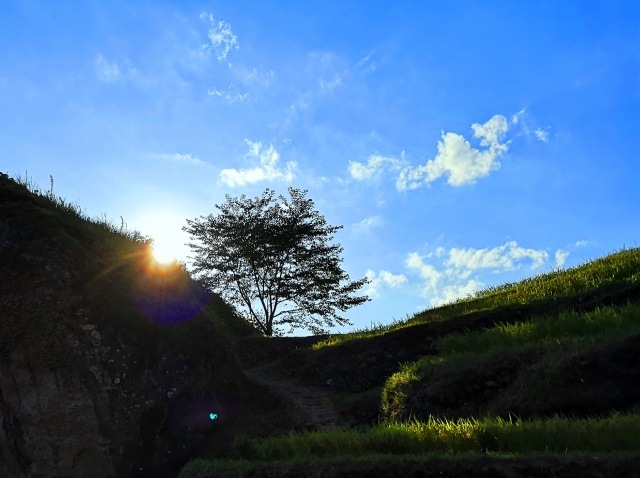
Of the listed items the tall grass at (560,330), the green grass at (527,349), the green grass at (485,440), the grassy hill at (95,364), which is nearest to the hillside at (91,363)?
the grassy hill at (95,364)

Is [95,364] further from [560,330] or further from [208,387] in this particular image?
[560,330]

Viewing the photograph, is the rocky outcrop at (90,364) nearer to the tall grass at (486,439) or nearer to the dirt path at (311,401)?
the dirt path at (311,401)

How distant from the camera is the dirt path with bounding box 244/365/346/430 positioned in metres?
10.1

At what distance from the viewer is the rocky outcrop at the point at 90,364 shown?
8000 mm

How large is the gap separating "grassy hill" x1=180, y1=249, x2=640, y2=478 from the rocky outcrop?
1.51m

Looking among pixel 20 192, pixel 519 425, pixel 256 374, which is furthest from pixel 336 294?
pixel 519 425

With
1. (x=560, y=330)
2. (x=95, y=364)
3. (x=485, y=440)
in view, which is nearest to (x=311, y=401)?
(x=95, y=364)

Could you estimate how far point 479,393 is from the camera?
8.30 metres

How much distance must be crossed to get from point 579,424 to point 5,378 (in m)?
8.30

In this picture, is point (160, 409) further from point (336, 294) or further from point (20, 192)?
point (336, 294)

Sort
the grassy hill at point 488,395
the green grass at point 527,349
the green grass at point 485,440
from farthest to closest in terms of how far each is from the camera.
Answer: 1. the green grass at point 527,349
2. the green grass at point 485,440
3. the grassy hill at point 488,395

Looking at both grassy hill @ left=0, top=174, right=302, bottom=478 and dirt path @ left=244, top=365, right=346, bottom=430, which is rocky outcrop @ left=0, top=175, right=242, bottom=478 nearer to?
grassy hill @ left=0, top=174, right=302, bottom=478

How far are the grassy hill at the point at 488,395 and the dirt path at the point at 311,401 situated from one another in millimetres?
304

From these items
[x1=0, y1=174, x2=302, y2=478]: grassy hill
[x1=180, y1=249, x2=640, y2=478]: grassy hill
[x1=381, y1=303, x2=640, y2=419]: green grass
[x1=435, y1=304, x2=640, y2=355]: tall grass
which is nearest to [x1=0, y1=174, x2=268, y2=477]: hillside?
[x1=0, y1=174, x2=302, y2=478]: grassy hill
